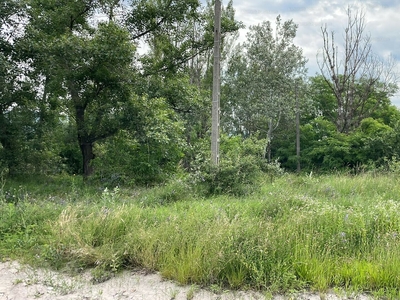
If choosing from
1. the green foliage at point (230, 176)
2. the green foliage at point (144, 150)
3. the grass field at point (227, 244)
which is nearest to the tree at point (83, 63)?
the green foliage at point (144, 150)

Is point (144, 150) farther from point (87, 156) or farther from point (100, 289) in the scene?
point (100, 289)

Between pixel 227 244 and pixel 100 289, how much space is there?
1.38 meters

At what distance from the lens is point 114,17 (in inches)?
445

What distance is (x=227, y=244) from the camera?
3268 millimetres

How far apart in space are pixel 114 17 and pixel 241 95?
47.9ft

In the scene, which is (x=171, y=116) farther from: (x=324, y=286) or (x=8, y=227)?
(x=324, y=286)

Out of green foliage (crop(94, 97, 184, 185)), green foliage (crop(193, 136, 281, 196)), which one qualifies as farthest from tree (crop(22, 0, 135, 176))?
green foliage (crop(193, 136, 281, 196))

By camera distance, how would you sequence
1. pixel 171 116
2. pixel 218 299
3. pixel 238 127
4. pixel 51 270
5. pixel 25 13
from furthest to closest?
pixel 238 127
pixel 171 116
pixel 25 13
pixel 51 270
pixel 218 299

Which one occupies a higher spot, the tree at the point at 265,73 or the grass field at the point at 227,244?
the tree at the point at 265,73

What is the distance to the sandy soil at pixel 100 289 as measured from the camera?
2879 mm

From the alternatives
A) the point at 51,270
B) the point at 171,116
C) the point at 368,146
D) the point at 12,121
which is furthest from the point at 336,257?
the point at 368,146

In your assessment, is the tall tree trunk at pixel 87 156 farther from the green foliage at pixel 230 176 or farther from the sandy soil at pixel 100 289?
the sandy soil at pixel 100 289

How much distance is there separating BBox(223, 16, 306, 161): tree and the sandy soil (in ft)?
70.3

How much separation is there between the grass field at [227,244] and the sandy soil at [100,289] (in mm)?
119
